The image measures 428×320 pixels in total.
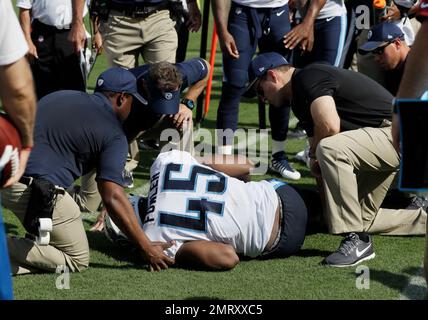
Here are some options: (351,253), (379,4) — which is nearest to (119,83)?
(351,253)

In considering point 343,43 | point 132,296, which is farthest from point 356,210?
point 343,43

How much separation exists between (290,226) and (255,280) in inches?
16.9

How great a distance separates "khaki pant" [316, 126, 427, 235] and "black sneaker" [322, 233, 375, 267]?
6 centimetres

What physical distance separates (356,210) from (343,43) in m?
2.69

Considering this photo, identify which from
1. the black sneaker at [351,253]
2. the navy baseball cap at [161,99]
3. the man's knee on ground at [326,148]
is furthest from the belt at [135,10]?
the black sneaker at [351,253]

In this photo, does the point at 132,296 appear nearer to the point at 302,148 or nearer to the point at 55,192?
the point at 55,192

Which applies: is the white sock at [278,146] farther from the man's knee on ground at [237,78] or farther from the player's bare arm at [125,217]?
the player's bare arm at [125,217]

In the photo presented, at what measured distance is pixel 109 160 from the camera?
4.86 metres

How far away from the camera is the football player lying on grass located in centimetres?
493

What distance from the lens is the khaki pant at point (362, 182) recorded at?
5.10 m

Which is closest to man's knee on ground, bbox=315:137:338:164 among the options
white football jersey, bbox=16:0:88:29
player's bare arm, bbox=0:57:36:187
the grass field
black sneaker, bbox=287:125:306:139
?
the grass field

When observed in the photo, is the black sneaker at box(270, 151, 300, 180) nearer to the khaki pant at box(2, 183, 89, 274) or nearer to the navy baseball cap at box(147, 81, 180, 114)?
the navy baseball cap at box(147, 81, 180, 114)

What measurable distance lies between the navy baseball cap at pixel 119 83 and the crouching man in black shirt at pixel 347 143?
831 millimetres

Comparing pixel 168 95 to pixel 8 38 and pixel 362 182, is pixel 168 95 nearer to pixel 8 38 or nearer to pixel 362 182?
pixel 362 182
